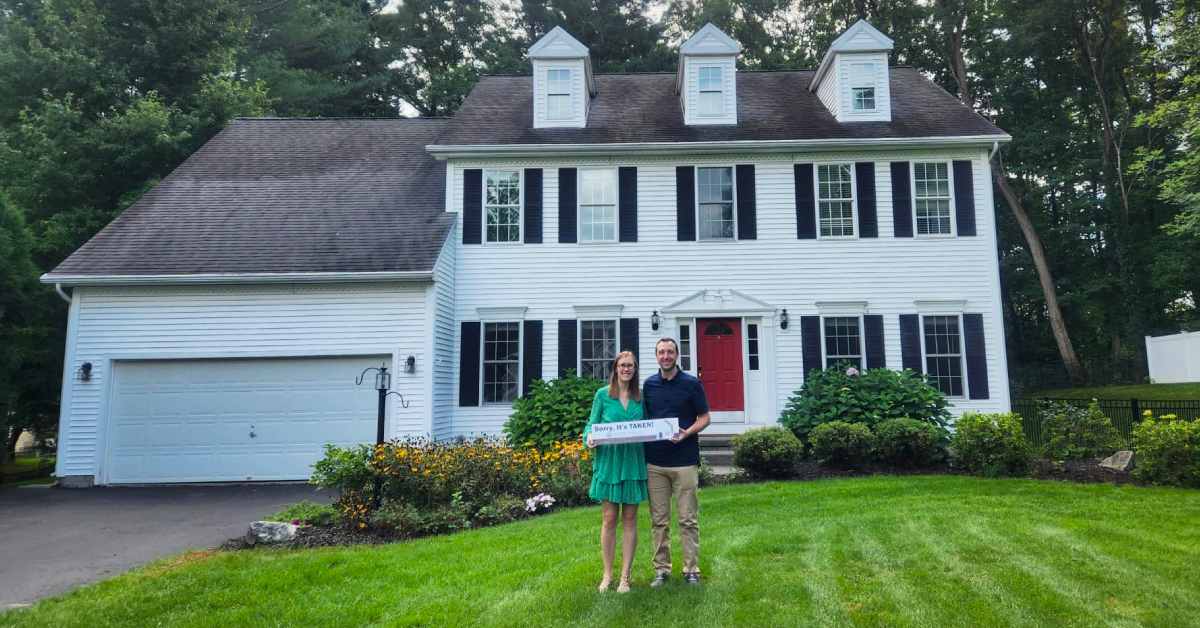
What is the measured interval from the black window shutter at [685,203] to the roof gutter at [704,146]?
0.40 m

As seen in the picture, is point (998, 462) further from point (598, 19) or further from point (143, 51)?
point (598, 19)

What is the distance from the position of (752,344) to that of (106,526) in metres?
9.84

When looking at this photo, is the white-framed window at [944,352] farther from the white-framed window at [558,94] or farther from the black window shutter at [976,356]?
the white-framed window at [558,94]

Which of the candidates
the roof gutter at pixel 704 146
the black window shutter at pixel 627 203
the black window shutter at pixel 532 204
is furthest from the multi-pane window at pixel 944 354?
the black window shutter at pixel 532 204

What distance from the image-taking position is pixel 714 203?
1196 centimetres

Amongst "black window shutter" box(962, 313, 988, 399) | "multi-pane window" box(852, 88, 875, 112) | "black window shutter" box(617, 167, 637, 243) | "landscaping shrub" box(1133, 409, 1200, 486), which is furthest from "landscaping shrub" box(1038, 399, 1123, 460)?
"black window shutter" box(617, 167, 637, 243)

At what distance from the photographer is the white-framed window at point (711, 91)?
12.7m

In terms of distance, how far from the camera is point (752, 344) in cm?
1155

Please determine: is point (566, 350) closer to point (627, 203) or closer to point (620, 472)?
point (627, 203)

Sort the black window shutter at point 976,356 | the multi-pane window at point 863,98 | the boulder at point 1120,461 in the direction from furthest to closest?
the multi-pane window at point 863,98 < the black window shutter at point 976,356 < the boulder at point 1120,461

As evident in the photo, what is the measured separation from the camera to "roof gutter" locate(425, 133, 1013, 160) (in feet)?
38.0

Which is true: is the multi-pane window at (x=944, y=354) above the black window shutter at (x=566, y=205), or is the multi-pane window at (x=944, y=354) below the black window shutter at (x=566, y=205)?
below

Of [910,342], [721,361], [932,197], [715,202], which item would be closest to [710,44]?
[715,202]

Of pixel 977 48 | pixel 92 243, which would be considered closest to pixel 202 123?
pixel 92 243
